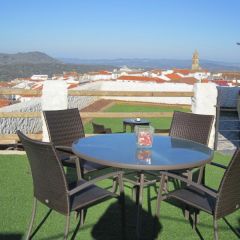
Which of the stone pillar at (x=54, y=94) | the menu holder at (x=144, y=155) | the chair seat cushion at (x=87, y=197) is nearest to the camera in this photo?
the chair seat cushion at (x=87, y=197)

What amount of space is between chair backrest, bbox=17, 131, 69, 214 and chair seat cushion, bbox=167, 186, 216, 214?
948mm

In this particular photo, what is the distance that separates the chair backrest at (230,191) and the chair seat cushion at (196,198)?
84 mm

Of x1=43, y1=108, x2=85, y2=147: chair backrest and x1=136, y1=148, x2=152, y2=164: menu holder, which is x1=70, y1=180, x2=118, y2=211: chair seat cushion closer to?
x1=136, y1=148, x2=152, y2=164: menu holder

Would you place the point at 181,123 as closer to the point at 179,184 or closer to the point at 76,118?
the point at 179,184

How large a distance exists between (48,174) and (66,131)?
5.46 ft

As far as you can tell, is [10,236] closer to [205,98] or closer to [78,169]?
[78,169]

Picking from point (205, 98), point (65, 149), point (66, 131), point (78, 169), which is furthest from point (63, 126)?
point (205, 98)

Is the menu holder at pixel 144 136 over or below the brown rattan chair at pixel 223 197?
over

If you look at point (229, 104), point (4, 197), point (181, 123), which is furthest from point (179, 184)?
point (229, 104)

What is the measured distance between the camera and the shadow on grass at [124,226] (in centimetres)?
324

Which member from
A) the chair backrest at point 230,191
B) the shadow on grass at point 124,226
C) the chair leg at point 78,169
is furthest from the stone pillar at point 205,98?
the chair backrest at point 230,191

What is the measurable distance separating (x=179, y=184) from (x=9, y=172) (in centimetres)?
241

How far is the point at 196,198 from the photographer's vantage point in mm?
2949

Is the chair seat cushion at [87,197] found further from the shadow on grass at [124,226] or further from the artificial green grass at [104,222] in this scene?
the artificial green grass at [104,222]
